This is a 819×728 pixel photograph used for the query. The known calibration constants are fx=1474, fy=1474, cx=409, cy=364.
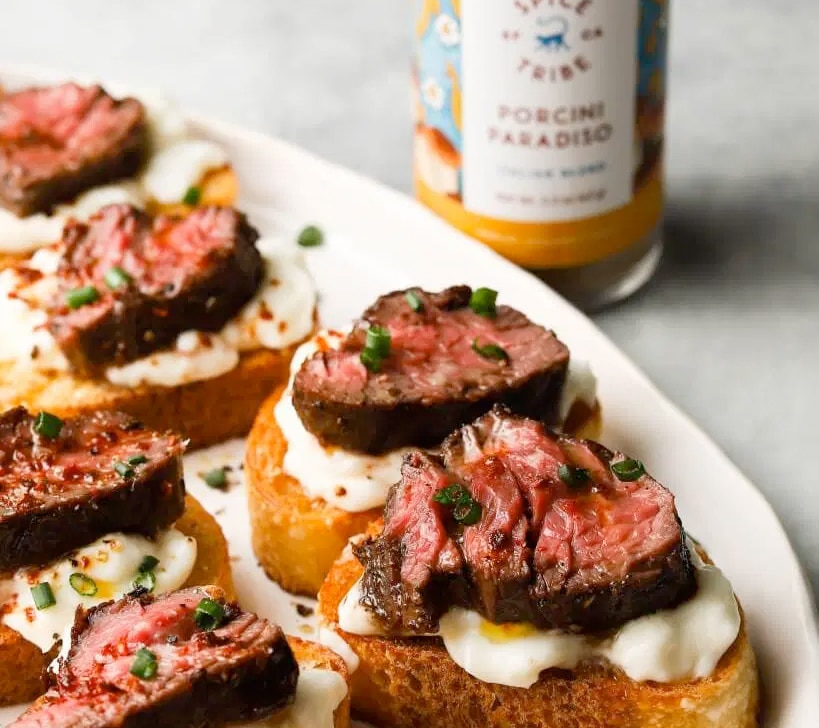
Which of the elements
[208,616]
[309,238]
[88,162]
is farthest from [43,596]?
[309,238]

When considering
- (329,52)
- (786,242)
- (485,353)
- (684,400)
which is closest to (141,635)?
(485,353)

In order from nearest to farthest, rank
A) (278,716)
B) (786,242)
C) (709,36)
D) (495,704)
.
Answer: (278,716), (495,704), (786,242), (709,36)

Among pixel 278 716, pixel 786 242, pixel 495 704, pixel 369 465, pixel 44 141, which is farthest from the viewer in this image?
pixel 786 242

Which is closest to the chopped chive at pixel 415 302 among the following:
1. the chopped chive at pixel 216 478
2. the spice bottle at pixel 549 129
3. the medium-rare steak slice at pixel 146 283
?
the medium-rare steak slice at pixel 146 283

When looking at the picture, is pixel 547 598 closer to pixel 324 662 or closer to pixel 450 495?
pixel 450 495

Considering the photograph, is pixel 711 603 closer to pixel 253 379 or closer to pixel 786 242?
pixel 253 379

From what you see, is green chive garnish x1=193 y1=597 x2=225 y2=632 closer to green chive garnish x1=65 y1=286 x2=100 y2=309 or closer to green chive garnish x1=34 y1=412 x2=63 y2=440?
green chive garnish x1=34 y1=412 x2=63 y2=440
